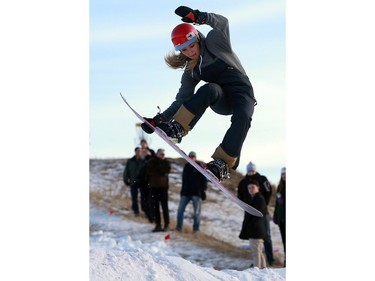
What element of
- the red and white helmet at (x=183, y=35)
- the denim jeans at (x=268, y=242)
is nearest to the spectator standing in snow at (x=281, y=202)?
the denim jeans at (x=268, y=242)

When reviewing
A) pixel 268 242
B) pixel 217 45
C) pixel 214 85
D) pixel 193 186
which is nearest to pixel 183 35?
pixel 217 45

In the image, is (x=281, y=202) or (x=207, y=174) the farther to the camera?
(x=281, y=202)

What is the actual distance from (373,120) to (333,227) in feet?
2.92

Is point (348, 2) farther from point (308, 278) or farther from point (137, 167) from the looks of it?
point (137, 167)

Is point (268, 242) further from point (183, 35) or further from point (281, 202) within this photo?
point (183, 35)

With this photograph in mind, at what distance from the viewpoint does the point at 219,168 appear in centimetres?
479

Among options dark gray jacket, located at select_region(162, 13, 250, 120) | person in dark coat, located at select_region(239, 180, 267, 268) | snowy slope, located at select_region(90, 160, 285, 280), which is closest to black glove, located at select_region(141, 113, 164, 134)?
dark gray jacket, located at select_region(162, 13, 250, 120)

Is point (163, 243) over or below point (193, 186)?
below

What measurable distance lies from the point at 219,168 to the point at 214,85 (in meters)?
0.57

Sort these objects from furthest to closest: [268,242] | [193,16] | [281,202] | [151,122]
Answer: [268,242] < [281,202] < [151,122] < [193,16]

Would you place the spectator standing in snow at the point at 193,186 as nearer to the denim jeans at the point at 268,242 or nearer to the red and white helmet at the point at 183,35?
the denim jeans at the point at 268,242

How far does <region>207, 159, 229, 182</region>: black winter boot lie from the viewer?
4.78 metres
